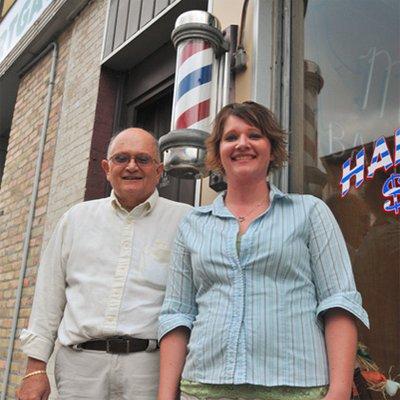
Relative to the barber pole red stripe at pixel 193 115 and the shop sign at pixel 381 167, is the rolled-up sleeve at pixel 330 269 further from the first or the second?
the barber pole red stripe at pixel 193 115

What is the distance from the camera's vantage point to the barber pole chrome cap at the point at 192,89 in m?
2.25

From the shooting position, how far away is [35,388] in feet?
6.10

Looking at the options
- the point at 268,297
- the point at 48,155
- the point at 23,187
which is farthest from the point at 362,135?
the point at 23,187

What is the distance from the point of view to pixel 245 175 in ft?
5.15

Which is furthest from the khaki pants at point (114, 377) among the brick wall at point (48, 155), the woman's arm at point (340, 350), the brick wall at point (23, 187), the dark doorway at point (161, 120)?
the brick wall at point (23, 187)

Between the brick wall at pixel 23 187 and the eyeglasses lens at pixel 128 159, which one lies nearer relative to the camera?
the eyeglasses lens at pixel 128 159

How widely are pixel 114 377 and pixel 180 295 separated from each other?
1.38 ft

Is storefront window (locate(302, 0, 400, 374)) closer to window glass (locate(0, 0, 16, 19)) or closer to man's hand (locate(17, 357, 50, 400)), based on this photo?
man's hand (locate(17, 357, 50, 400))

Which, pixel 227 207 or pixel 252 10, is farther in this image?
pixel 252 10

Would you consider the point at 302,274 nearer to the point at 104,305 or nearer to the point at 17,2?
the point at 104,305

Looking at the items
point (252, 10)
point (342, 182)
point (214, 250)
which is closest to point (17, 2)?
point (252, 10)

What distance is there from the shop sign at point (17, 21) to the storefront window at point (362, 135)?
3.51 metres

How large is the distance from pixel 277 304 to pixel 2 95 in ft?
19.7

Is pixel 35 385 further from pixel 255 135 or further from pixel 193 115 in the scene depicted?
pixel 193 115
